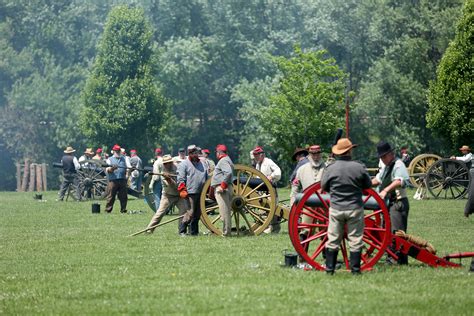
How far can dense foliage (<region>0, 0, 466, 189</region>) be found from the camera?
52344 mm

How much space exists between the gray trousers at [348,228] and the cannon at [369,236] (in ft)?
1.13

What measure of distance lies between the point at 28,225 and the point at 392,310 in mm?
14238

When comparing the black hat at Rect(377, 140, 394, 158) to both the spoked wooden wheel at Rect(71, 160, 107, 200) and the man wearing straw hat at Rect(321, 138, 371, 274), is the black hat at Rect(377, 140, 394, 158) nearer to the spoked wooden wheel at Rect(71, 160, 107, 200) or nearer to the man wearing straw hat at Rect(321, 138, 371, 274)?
the man wearing straw hat at Rect(321, 138, 371, 274)

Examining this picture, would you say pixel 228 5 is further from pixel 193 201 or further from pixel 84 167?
pixel 193 201

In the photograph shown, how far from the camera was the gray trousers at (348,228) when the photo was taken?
12.3m

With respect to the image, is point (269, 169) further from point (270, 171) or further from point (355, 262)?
point (355, 262)

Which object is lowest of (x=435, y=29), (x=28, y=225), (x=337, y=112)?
(x=28, y=225)

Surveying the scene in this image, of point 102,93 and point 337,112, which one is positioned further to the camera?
point 102,93

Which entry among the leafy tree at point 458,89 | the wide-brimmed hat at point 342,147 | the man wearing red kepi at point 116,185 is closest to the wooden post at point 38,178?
the leafy tree at point 458,89

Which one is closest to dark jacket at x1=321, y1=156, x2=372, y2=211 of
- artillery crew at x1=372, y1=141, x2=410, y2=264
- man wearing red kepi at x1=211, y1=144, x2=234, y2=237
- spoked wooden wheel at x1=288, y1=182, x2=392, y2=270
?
spoked wooden wheel at x1=288, y1=182, x2=392, y2=270

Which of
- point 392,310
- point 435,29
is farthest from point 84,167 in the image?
point 392,310

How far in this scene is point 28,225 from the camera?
23.0m

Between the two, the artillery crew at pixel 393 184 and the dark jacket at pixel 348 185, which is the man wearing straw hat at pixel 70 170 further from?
the dark jacket at pixel 348 185

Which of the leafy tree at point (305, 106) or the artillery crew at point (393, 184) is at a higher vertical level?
the leafy tree at point (305, 106)
